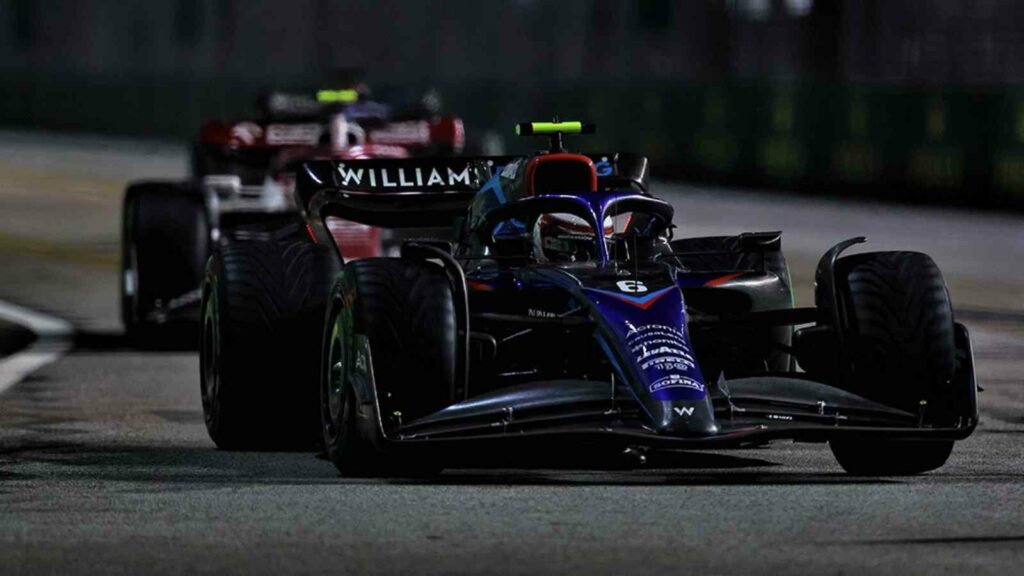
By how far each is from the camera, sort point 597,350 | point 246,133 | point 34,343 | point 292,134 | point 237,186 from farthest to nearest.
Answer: point 246,133, point 292,134, point 237,186, point 34,343, point 597,350

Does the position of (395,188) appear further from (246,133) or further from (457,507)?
(246,133)

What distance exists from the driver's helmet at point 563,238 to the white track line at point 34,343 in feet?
10.9

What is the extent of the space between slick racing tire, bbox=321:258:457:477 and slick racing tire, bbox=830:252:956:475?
1366mm

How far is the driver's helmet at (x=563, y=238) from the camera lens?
10.4 meters

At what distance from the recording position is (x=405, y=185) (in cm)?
1209

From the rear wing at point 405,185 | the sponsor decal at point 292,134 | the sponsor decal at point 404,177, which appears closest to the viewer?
the rear wing at point 405,185

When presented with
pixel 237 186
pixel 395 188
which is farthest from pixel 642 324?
pixel 237 186

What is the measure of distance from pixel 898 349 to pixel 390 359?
176 centimetres

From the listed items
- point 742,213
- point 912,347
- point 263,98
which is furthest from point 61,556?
point 742,213

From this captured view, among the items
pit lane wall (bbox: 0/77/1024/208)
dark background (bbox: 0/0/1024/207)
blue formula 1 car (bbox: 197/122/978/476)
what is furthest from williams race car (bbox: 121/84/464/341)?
blue formula 1 car (bbox: 197/122/978/476)

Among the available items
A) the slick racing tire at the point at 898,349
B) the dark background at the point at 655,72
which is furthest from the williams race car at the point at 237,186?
the slick racing tire at the point at 898,349

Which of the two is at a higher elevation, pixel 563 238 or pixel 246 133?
pixel 563 238

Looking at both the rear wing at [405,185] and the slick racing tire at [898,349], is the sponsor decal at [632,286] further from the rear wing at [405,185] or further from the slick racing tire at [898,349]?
the rear wing at [405,185]

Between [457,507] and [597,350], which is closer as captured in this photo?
[457,507]
